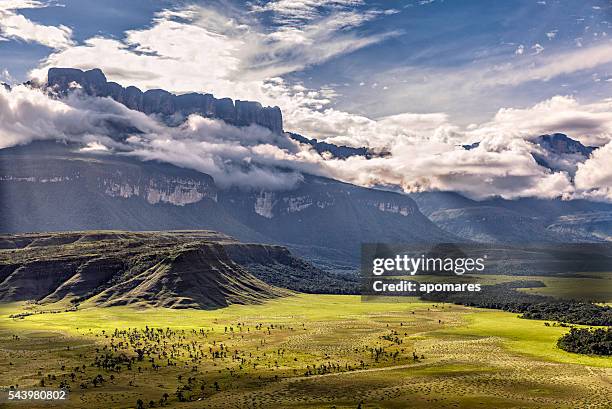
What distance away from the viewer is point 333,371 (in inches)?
6383

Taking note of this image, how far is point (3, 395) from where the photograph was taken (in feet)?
425

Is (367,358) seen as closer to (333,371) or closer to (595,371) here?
(333,371)

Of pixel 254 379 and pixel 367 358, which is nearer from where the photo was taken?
pixel 254 379

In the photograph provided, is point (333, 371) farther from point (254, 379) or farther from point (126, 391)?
point (126, 391)

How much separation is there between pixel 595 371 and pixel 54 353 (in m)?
157

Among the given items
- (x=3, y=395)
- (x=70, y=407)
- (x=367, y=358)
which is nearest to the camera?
(x=70, y=407)

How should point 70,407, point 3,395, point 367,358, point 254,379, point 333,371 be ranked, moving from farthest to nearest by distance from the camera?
1. point 367,358
2. point 333,371
3. point 254,379
4. point 3,395
5. point 70,407

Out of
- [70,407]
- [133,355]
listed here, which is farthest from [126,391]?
[133,355]

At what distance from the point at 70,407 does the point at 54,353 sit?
7378 cm

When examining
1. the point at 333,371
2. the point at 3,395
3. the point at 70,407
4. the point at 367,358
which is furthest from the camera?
the point at 367,358

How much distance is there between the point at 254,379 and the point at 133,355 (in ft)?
177

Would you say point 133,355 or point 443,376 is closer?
point 443,376

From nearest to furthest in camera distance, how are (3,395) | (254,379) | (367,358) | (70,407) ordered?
(70,407) → (3,395) → (254,379) → (367,358)

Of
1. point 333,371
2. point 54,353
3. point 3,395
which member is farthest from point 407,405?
point 54,353
